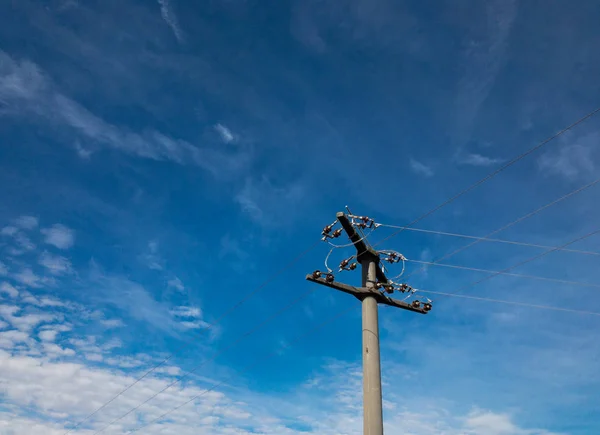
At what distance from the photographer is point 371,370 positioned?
1177 centimetres

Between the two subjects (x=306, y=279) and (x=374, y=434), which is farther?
(x=306, y=279)

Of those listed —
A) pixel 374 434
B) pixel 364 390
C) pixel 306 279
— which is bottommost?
pixel 374 434

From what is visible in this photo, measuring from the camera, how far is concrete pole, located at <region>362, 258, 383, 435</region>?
11.1 m

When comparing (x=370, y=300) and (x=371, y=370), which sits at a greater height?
(x=370, y=300)

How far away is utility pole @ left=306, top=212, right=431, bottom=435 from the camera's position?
11.3m

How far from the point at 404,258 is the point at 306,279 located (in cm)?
381

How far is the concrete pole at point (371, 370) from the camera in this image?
11.1 m

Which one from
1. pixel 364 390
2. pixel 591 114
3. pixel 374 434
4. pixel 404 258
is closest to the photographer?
pixel 591 114

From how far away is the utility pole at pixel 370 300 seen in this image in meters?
11.3

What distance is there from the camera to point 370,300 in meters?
13.1

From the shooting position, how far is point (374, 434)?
10.9 m

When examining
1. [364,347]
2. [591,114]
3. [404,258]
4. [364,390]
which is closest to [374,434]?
[364,390]

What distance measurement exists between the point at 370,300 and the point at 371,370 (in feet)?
7.26

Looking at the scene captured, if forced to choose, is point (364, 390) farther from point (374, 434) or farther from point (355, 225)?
point (355, 225)
